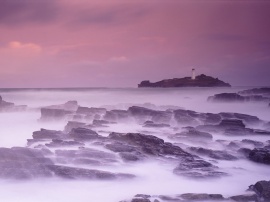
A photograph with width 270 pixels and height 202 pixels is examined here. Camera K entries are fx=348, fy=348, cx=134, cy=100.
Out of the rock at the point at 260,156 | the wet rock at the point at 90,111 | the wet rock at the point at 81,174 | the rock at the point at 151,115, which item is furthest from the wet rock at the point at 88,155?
the wet rock at the point at 90,111

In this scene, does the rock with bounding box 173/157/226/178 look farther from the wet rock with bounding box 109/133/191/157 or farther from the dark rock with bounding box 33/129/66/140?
the dark rock with bounding box 33/129/66/140

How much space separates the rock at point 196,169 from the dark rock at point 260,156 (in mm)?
1539

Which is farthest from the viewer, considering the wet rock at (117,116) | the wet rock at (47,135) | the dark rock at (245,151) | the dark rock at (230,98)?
the dark rock at (230,98)

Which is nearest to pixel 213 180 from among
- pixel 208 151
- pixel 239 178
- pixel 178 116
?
pixel 239 178

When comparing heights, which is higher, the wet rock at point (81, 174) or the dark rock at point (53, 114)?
the dark rock at point (53, 114)

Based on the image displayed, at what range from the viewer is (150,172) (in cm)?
892

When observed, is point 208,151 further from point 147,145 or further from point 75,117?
point 75,117

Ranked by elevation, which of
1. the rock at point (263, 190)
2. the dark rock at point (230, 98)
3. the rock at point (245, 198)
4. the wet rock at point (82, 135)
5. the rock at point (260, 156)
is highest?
the dark rock at point (230, 98)

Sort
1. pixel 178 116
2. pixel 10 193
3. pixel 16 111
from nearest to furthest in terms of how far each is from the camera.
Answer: pixel 10 193 → pixel 178 116 → pixel 16 111

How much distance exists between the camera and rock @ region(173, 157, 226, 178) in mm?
8322

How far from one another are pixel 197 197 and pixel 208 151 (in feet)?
14.5

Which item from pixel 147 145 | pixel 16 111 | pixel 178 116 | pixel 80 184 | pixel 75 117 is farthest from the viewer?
pixel 16 111

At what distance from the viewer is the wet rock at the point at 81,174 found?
7.89 metres

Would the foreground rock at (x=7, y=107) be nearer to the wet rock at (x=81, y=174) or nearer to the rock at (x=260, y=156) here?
the wet rock at (x=81, y=174)
